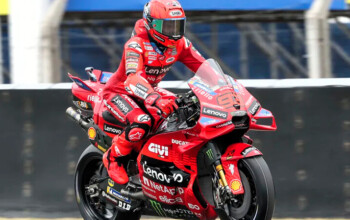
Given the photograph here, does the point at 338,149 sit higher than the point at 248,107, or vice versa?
the point at 248,107

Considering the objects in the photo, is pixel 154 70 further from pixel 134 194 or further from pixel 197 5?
pixel 197 5

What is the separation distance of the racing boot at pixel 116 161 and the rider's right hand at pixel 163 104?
77cm

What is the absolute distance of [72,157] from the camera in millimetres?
7969

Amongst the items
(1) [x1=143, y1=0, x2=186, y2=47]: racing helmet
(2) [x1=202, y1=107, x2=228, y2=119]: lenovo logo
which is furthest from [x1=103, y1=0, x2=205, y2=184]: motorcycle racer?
(2) [x1=202, y1=107, x2=228, y2=119]: lenovo logo

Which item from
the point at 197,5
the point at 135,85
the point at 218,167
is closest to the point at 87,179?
the point at 135,85

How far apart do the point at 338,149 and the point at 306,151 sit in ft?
0.93

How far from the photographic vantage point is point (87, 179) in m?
7.49

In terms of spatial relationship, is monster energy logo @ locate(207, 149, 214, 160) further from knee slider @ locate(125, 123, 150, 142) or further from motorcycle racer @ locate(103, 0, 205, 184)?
knee slider @ locate(125, 123, 150, 142)

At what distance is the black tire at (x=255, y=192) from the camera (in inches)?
229

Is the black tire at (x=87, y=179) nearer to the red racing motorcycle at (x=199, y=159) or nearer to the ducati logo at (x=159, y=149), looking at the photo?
the red racing motorcycle at (x=199, y=159)

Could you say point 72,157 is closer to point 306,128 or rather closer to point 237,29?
point 306,128

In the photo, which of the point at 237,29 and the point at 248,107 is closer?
the point at 248,107

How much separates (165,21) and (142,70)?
0.43 m

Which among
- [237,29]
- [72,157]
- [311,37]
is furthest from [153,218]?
[237,29]
